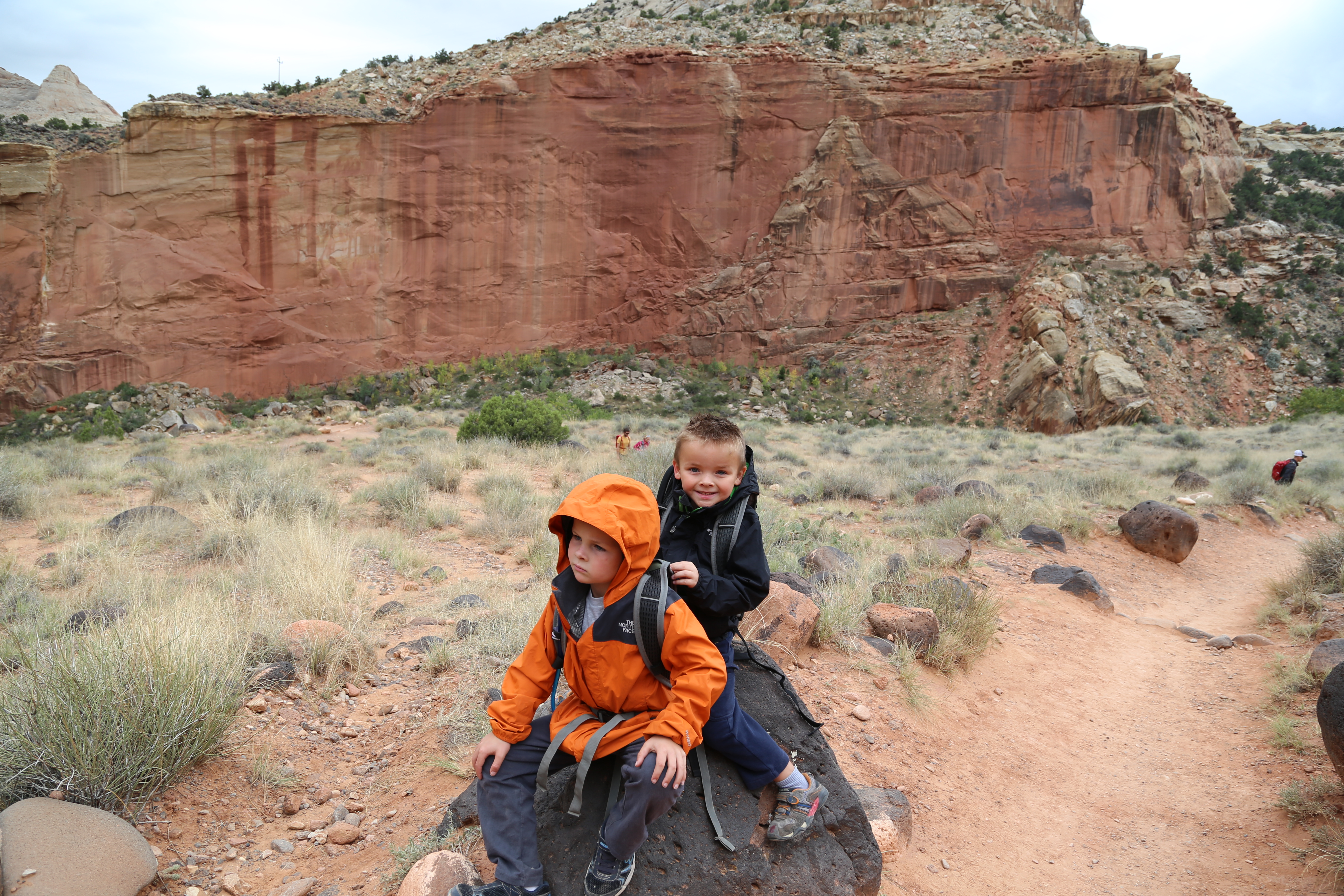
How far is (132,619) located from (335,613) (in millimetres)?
1386

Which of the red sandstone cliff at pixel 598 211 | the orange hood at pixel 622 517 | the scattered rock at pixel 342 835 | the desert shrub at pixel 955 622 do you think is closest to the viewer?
the orange hood at pixel 622 517

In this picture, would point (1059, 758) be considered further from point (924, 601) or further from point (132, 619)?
point (132, 619)

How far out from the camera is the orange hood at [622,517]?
2068 mm

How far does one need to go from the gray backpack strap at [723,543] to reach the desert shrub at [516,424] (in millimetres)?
10978

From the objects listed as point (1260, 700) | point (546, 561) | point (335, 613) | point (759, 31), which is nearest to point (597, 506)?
point (335, 613)

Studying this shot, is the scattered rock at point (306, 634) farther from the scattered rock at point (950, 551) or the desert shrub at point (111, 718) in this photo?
the scattered rock at point (950, 551)

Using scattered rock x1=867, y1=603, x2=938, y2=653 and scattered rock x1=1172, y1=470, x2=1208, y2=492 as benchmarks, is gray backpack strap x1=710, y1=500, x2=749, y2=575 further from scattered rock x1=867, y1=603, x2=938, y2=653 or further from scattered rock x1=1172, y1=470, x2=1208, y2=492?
scattered rock x1=1172, y1=470, x2=1208, y2=492

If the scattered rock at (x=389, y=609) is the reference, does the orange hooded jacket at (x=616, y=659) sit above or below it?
above

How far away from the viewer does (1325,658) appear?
15.3 ft

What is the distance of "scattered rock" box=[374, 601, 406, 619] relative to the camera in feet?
16.8

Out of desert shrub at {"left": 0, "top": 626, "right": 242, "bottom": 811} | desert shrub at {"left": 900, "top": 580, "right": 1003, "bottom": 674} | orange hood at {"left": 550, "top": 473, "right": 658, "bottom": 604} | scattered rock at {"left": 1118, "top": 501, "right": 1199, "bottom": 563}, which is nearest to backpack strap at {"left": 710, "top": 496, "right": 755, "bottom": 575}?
orange hood at {"left": 550, "top": 473, "right": 658, "bottom": 604}

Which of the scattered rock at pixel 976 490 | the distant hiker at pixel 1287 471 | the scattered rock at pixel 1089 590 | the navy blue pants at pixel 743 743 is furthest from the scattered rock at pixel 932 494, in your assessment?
the navy blue pants at pixel 743 743

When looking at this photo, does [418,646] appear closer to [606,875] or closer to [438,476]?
[606,875]

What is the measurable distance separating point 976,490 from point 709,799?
8.18 meters
